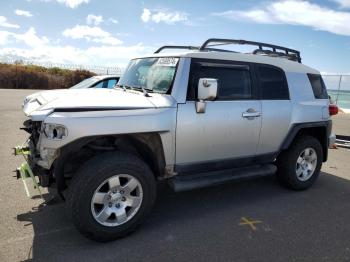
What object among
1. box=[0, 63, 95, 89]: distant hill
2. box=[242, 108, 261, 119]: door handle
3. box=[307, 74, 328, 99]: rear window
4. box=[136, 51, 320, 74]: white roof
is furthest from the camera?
box=[0, 63, 95, 89]: distant hill

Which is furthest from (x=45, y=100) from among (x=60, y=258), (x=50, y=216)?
(x=60, y=258)

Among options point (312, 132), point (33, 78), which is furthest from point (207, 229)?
point (33, 78)

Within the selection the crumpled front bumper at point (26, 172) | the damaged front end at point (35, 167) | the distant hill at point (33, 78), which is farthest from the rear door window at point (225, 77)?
the distant hill at point (33, 78)

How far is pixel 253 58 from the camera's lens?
478 cm

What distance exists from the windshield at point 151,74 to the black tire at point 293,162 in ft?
7.61

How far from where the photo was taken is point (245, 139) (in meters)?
4.54

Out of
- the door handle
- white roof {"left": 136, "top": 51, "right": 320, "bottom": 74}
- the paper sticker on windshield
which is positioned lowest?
the door handle

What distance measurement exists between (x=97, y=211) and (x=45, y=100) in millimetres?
1401

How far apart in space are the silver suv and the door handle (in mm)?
14

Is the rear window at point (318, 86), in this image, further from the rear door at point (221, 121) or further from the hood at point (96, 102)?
the hood at point (96, 102)

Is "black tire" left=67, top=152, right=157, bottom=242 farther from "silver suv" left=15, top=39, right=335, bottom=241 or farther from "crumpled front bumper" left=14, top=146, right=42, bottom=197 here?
"crumpled front bumper" left=14, top=146, right=42, bottom=197

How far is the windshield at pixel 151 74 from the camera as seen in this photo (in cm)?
413

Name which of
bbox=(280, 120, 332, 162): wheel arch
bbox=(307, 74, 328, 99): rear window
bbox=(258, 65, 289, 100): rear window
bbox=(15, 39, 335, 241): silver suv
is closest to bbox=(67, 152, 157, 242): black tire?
bbox=(15, 39, 335, 241): silver suv

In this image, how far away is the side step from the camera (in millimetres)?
4043
